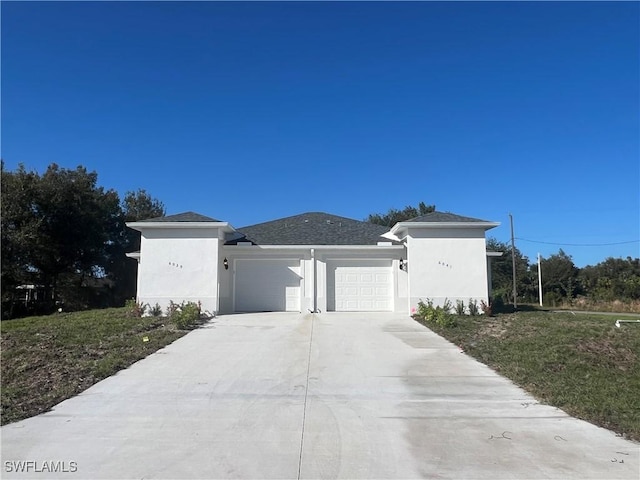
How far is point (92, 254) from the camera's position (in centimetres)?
2944

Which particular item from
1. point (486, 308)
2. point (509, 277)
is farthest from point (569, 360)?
point (509, 277)

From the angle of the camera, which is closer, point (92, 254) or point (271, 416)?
point (271, 416)

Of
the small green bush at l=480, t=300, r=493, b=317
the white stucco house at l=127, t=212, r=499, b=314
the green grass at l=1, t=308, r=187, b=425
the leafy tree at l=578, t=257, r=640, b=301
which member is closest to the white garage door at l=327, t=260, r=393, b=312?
the white stucco house at l=127, t=212, r=499, b=314

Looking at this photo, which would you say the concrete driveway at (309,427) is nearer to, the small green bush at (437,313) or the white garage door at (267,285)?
the small green bush at (437,313)

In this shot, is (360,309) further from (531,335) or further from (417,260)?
(531,335)

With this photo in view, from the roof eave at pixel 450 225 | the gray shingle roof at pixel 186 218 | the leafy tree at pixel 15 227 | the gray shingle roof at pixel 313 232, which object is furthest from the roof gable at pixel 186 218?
the leafy tree at pixel 15 227

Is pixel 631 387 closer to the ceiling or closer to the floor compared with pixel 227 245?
closer to the floor

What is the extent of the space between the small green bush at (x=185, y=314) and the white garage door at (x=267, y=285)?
2233mm

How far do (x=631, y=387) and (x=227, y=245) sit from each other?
1331 centimetres

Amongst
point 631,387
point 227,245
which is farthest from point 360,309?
point 631,387

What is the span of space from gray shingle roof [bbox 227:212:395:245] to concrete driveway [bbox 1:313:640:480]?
332 inches

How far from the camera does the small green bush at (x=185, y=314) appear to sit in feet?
44.3

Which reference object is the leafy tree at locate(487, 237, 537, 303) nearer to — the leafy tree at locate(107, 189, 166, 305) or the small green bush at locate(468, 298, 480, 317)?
the small green bush at locate(468, 298, 480, 317)

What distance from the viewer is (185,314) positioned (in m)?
13.9
